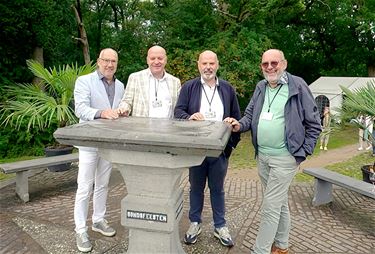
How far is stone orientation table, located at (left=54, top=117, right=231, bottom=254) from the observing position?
268 cm

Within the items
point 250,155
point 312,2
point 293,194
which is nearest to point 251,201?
point 293,194

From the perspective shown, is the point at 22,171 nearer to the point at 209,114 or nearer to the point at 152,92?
the point at 152,92

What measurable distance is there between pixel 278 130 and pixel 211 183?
3.16 feet

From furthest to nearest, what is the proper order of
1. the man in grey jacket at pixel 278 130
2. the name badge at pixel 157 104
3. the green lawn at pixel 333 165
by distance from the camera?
1. the green lawn at pixel 333 165
2. the name badge at pixel 157 104
3. the man in grey jacket at pixel 278 130

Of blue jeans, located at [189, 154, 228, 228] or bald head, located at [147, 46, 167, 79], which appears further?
blue jeans, located at [189, 154, 228, 228]

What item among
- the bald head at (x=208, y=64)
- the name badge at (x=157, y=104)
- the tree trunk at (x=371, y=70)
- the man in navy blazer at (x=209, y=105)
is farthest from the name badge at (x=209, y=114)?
the tree trunk at (x=371, y=70)

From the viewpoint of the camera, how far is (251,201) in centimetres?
543

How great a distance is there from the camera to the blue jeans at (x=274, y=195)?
3.23 m

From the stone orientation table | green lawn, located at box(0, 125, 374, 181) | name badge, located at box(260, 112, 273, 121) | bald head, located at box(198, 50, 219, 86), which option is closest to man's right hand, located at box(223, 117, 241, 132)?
the stone orientation table

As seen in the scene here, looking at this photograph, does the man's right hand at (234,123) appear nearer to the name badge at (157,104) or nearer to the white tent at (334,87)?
the name badge at (157,104)

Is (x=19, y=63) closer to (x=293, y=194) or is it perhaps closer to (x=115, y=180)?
(x=115, y=180)

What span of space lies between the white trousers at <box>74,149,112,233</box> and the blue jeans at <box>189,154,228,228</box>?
3.10 ft

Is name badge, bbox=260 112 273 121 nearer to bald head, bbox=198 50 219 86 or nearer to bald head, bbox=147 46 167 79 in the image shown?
bald head, bbox=198 50 219 86

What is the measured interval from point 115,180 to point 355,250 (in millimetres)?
3952
